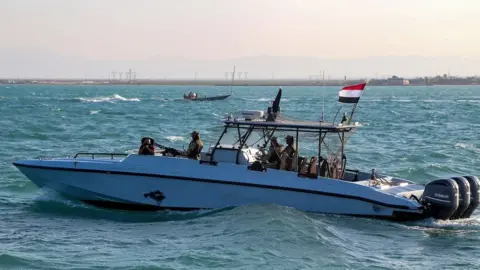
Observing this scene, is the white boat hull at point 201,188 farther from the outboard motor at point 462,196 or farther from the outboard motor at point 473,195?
the outboard motor at point 473,195

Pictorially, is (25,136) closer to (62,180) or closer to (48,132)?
(48,132)

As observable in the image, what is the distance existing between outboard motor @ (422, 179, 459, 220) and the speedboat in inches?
0.8

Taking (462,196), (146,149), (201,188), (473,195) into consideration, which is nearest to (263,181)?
(201,188)

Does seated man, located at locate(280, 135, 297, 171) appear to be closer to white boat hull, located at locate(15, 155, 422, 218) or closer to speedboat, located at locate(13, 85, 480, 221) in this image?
speedboat, located at locate(13, 85, 480, 221)

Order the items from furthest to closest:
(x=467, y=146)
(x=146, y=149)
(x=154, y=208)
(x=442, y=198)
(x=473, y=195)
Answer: (x=467, y=146) < (x=154, y=208) < (x=146, y=149) < (x=473, y=195) < (x=442, y=198)

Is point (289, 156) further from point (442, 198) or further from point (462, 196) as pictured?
point (462, 196)

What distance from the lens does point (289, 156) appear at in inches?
652

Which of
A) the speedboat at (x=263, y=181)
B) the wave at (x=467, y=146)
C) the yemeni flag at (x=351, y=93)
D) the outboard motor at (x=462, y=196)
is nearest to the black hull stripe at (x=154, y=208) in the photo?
the speedboat at (x=263, y=181)

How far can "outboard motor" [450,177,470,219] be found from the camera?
15.9m

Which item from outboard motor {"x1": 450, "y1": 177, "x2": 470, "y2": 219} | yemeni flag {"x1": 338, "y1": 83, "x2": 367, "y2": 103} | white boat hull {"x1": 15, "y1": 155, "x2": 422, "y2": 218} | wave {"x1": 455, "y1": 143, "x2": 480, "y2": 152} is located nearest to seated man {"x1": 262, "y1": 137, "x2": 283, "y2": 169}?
white boat hull {"x1": 15, "y1": 155, "x2": 422, "y2": 218}

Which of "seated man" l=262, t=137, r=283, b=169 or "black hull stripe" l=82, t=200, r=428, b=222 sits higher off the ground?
"seated man" l=262, t=137, r=283, b=169

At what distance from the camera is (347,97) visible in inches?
642

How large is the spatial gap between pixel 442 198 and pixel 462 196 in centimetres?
56

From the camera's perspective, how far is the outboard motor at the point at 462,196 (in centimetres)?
1587
